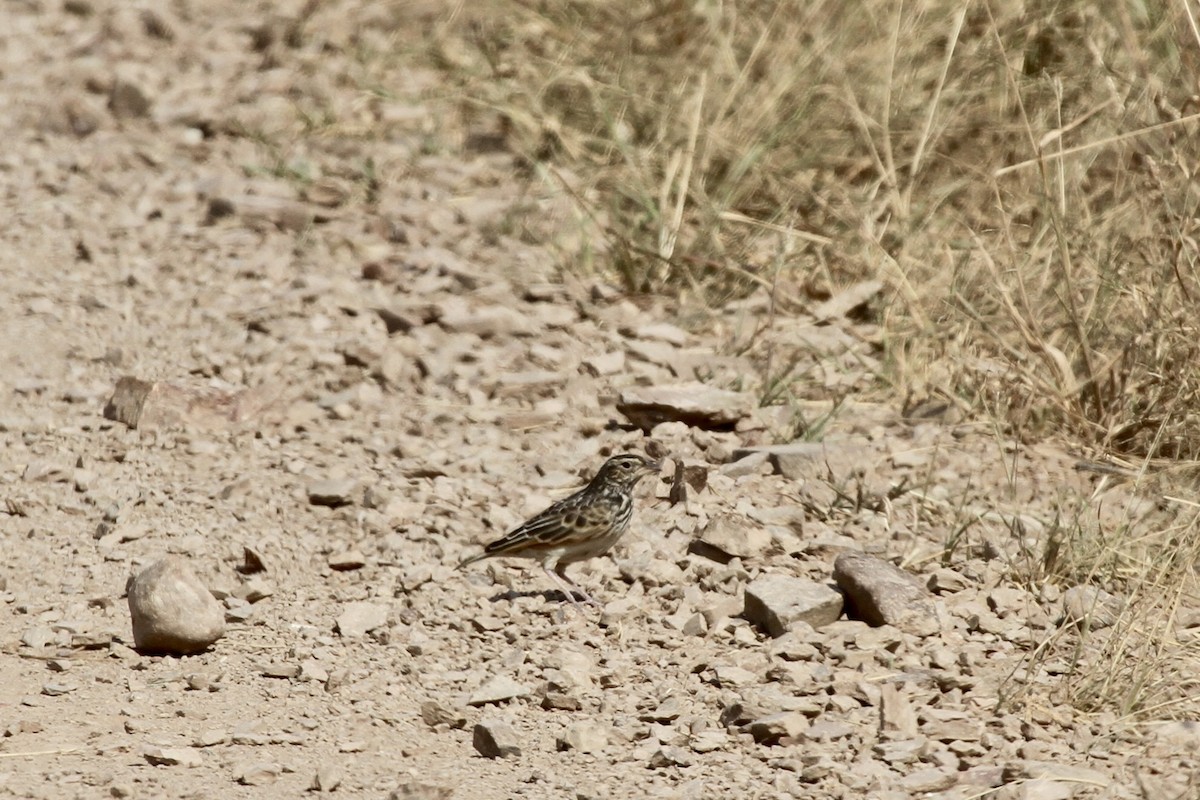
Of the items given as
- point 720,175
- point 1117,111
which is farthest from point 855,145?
point 1117,111

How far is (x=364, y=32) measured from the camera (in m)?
9.16

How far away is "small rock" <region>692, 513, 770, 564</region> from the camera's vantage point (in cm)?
504

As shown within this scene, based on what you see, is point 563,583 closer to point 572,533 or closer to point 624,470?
point 572,533

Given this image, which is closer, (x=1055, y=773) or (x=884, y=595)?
A: (x=1055, y=773)

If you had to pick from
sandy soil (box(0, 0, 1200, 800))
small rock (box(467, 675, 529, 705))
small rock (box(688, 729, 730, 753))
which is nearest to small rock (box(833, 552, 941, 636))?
sandy soil (box(0, 0, 1200, 800))

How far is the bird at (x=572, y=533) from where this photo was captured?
4910mm

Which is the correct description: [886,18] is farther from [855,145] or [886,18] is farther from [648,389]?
[648,389]

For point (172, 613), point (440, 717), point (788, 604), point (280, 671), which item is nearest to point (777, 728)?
point (788, 604)

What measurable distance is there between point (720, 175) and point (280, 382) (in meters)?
2.19

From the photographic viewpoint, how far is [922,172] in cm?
716

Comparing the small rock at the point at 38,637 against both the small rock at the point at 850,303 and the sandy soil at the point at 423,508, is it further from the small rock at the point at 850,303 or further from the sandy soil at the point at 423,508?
the small rock at the point at 850,303

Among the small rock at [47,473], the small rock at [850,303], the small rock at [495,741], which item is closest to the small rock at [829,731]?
the small rock at [495,741]

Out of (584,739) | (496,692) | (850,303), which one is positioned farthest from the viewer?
(850,303)

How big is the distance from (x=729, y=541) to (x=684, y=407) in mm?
890
